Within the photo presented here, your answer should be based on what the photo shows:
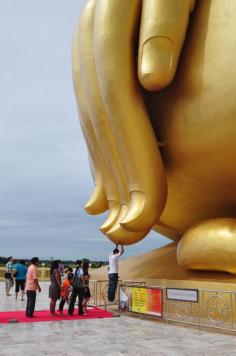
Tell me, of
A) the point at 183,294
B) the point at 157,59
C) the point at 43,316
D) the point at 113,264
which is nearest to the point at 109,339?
the point at 183,294

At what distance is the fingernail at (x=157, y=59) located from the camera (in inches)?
312

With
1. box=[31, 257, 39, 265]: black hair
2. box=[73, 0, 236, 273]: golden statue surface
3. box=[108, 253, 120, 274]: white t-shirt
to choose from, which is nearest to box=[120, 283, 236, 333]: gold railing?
box=[73, 0, 236, 273]: golden statue surface

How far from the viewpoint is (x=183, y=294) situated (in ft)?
25.5

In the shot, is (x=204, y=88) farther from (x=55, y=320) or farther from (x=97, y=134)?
(x=55, y=320)

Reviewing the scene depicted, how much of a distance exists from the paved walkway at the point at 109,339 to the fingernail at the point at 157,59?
426 cm

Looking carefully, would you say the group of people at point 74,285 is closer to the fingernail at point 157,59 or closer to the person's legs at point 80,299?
the person's legs at point 80,299

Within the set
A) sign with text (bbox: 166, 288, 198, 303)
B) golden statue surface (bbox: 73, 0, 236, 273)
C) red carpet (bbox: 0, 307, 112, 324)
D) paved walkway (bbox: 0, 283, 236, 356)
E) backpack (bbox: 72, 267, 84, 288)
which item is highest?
golden statue surface (bbox: 73, 0, 236, 273)

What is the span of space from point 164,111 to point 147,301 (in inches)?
145

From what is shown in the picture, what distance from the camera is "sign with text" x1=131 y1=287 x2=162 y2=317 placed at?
8.27 metres

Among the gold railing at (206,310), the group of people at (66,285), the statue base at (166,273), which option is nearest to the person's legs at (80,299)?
the group of people at (66,285)

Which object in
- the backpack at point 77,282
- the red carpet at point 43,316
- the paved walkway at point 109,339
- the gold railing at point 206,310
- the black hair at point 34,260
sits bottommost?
the paved walkway at point 109,339

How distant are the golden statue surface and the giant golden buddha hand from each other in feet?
0.06

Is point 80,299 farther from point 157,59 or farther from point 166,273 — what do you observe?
point 157,59

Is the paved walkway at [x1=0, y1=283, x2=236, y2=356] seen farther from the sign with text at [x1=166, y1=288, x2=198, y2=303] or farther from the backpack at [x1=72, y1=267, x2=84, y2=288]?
the backpack at [x1=72, y1=267, x2=84, y2=288]
